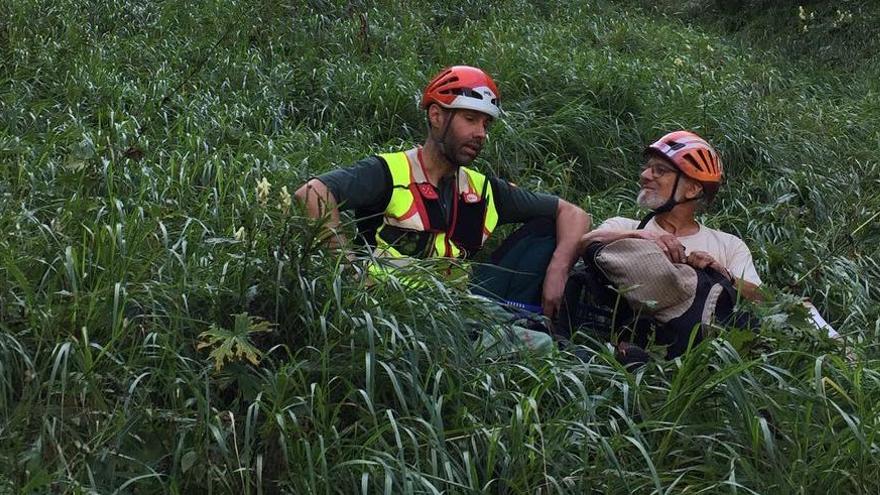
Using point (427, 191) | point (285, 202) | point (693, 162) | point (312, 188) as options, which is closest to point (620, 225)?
point (693, 162)

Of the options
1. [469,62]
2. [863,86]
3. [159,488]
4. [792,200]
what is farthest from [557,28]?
[159,488]

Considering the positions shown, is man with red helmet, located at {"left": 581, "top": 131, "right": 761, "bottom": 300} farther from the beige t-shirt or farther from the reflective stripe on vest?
the reflective stripe on vest

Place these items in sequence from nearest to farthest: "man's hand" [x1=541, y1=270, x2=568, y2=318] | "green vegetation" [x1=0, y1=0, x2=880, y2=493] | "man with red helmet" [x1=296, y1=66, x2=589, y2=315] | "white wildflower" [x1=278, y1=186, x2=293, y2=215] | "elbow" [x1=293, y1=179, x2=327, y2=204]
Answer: "green vegetation" [x1=0, y1=0, x2=880, y2=493], "white wildflower" [x1=278, y1=186, x2=293, y2=215], "elbow" [x1=293, y1=179, x2=327, y2=204], "man with red helmet" [x1=296, y1=66, x2=589, y2=315], "man's hand" [x1=541, y1=270, x2=568, y2=318]

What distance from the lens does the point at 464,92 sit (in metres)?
4.57

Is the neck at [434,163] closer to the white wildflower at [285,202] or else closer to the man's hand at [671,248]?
the man's hand at [671,248]

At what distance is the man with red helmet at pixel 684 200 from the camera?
4523mm

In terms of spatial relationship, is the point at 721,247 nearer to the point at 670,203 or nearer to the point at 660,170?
the point at 670,203

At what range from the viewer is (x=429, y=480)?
2943 millimetres

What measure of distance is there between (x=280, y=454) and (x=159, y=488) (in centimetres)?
33

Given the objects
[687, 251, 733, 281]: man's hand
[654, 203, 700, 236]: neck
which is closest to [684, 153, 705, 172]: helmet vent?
[654, 203, 700, 236]: neck

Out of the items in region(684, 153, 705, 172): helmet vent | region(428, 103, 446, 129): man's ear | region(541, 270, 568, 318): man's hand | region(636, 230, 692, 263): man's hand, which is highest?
region(428, 103, 446, 129): man's ear

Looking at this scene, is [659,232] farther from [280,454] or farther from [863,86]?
[863,86]

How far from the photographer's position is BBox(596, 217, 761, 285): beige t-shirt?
4469mm

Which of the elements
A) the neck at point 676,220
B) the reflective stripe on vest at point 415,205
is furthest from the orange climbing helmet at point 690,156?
the reflective stripe on vest at point 415,205
